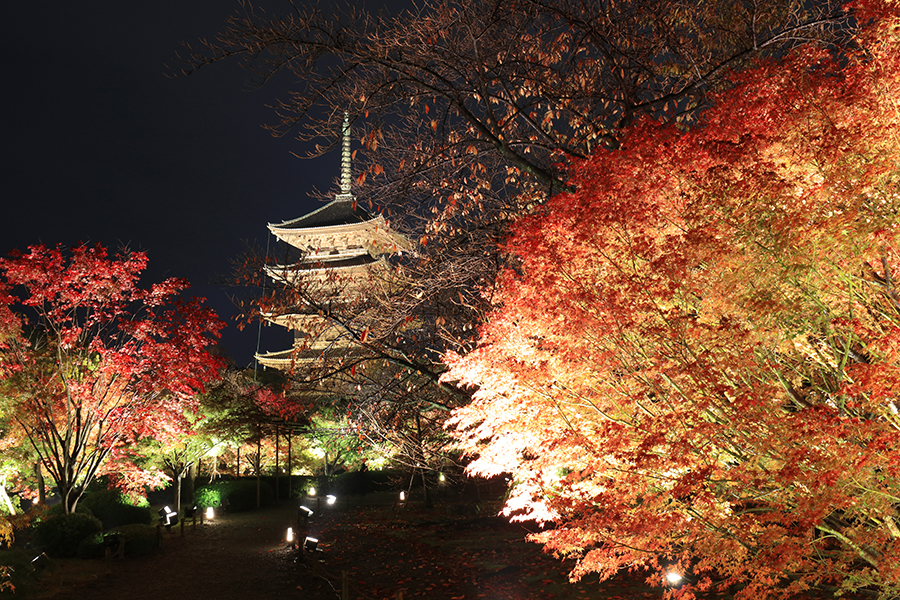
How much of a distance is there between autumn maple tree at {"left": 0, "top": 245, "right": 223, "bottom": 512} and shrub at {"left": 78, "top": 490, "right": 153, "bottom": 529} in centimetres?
320

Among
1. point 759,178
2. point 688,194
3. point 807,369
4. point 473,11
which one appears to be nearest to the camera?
→ point 759,178

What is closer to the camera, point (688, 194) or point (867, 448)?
point (867, 448)

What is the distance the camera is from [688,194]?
519 cm

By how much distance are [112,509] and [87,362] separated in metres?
5.58

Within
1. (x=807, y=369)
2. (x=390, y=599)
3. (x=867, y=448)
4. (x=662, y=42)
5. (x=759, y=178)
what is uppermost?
(x=662, y=42)

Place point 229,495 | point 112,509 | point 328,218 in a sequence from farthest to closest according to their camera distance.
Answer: point 328,218 → point 229,495 → point 112,509

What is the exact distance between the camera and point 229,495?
19.9 metres

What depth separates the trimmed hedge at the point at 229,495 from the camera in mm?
19594

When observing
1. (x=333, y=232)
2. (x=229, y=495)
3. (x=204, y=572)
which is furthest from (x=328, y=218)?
(x=204, y=572)

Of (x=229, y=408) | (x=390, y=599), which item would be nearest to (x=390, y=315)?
(x=390, y=599)

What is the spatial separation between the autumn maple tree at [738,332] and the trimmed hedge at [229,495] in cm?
1649

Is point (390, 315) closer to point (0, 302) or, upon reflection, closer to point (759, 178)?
point (759, 178)

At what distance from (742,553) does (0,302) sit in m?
13.5

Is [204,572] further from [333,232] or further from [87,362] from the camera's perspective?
[333,232]
